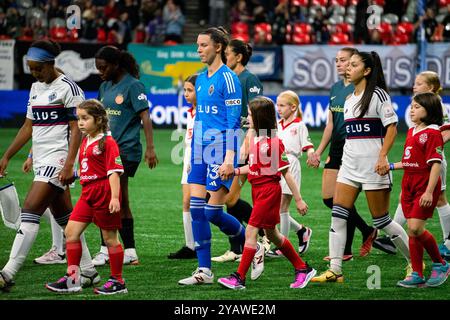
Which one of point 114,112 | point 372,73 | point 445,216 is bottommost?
point 445,216

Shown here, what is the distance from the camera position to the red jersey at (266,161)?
25.1 ft

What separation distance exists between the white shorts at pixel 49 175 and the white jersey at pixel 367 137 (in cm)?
255

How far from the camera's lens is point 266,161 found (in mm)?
7668

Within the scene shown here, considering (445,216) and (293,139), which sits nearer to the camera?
(445,216)

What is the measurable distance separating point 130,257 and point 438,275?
3.08 m

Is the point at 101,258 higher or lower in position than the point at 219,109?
lower

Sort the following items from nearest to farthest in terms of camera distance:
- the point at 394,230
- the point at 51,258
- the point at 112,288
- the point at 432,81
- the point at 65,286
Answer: the point at 112,288 < the point at 65,286 < the point at 394,230 < the point at 432,81 < the point at 51,258

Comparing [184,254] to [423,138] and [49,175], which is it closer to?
[49,175]

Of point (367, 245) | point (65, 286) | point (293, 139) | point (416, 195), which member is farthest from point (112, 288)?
point (367, 245)

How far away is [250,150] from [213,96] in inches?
24.0

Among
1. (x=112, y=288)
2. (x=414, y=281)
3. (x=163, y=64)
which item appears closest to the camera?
(x=112, y=288)

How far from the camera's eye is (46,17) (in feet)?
86.6
